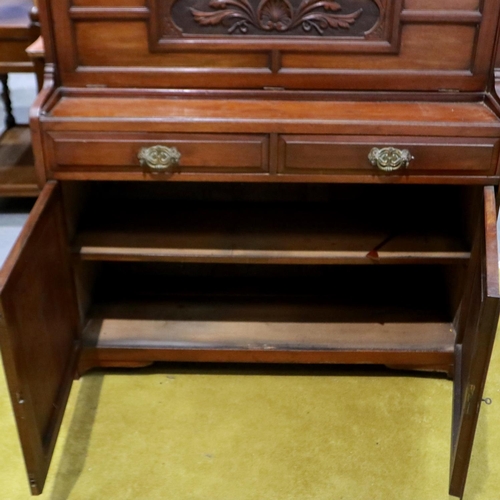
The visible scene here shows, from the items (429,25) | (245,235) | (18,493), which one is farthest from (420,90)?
(18,493)

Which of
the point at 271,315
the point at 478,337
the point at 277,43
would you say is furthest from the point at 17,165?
the point at 478,337

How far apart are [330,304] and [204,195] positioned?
470 mm

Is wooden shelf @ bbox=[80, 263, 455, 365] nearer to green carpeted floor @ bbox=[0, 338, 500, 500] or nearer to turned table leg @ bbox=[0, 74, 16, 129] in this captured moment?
green carpeted floor @ bbox=[0, 338, 500, 500]

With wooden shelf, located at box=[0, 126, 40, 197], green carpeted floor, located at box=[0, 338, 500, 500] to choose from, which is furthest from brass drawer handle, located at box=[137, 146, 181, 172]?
wooden shelf, located at box=[0, 126, 40, 197]

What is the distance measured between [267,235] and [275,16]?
1.70 feet

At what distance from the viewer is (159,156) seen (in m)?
1.32

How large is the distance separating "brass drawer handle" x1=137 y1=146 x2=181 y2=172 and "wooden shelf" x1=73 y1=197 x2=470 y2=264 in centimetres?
25

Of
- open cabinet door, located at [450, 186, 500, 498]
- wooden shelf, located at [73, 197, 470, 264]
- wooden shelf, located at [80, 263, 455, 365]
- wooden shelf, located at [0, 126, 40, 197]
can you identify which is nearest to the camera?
open cabinet door, located at [450, 186, 500, 498]

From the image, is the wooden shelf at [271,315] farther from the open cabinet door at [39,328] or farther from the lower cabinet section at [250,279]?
the open cabinet door at [39,328]

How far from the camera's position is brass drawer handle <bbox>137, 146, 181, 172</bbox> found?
1.32m

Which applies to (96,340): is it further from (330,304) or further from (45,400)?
(330,304)

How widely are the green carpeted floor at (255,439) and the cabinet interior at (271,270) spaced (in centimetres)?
8

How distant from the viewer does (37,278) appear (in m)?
1.23

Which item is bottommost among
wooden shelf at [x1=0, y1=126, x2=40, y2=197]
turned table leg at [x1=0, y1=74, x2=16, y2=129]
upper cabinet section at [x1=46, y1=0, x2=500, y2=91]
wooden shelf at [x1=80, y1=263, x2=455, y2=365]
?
→ wooden shelf at [x1=80, y1=263, x2=455, y2=365]
